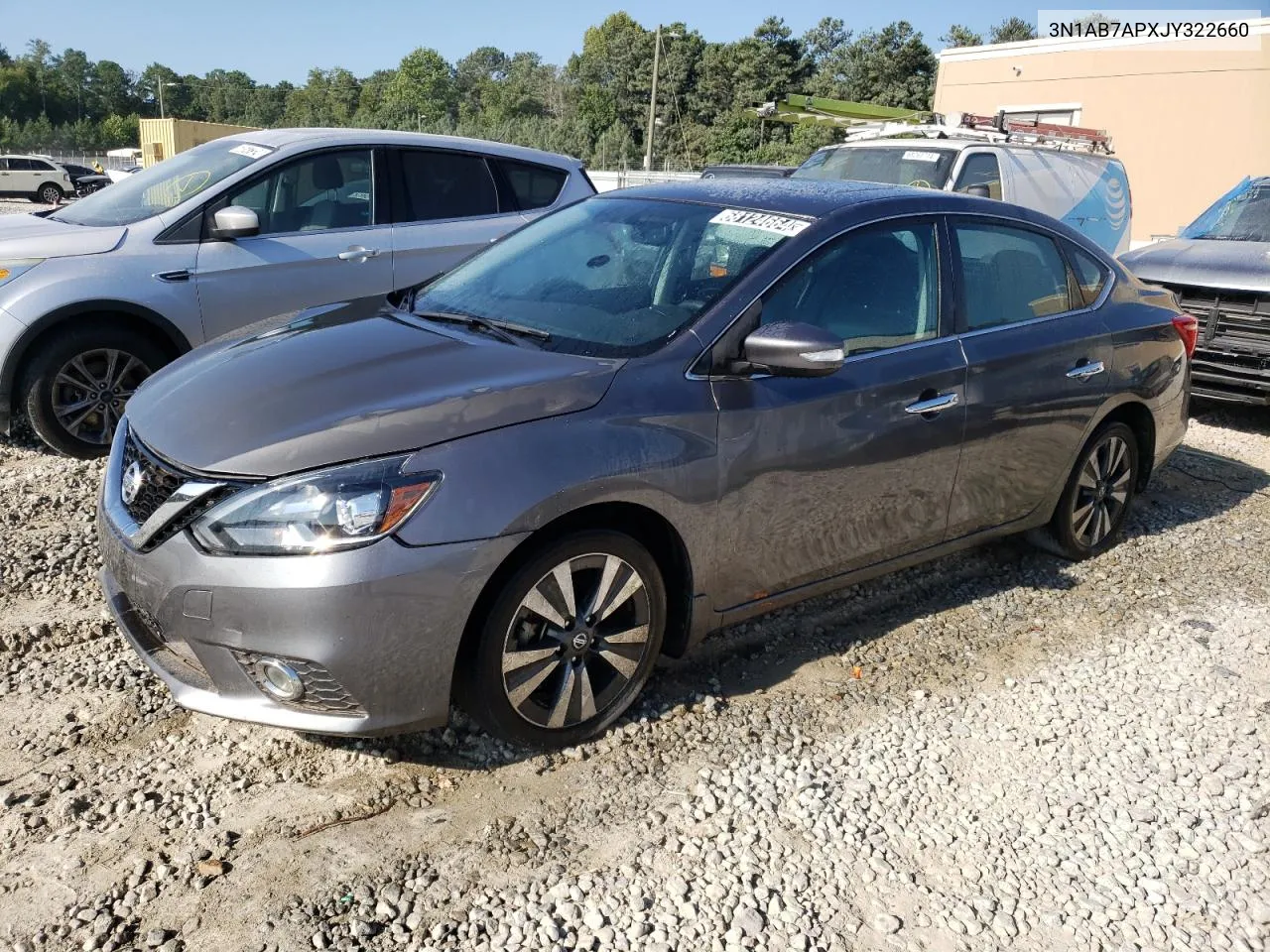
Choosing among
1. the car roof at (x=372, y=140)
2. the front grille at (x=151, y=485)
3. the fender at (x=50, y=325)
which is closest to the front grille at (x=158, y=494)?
the front grille at (x=151, y=485)

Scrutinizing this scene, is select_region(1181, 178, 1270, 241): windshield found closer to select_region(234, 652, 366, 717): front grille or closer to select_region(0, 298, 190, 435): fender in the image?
select_region(0, 298, 190, 435): fender

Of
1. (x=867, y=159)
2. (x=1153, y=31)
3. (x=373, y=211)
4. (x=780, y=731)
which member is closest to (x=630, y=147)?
(x=1153, y=31)

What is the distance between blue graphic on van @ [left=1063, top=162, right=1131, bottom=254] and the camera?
11477mm

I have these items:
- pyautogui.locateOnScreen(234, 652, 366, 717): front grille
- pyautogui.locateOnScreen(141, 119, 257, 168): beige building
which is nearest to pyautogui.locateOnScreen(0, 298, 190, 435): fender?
pyautogui.locateOnScreen(234, 652, 366, 717): front grille

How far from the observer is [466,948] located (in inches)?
95.8

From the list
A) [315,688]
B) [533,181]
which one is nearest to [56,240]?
[533,181]

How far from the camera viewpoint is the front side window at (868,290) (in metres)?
3.61

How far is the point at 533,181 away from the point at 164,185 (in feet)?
7.71

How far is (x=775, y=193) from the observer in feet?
13.3

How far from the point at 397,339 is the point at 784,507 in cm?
142

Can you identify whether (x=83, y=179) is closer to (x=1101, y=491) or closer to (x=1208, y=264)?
(x=1208, y=264)

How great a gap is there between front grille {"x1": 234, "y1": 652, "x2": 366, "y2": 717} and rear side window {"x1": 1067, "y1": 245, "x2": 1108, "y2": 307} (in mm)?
3685

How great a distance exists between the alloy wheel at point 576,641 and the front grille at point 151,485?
3.38ft

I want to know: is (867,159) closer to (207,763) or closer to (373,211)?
(373,211)
